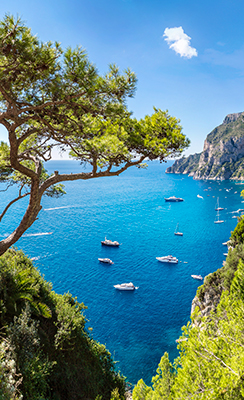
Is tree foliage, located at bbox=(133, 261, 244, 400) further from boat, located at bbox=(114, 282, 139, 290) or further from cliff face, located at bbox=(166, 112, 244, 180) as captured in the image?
cliff face, located at bbox=(166, 112, 244, 180)

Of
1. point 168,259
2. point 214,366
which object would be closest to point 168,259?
point 168,259

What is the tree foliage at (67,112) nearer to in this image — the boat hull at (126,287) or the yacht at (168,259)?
the boat hull at (126,287)

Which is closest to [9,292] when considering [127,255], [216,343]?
[216,343]

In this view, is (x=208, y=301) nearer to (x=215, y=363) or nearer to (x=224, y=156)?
(x=215, y=363)

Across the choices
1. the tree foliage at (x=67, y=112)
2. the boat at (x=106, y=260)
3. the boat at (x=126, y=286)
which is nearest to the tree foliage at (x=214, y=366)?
the tree foliage at (x=67, y=112)

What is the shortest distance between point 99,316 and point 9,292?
2259 cm

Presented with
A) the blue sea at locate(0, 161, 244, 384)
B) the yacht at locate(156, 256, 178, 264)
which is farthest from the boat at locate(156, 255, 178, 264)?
the blue sea at locate(0, 161, 244, 384)

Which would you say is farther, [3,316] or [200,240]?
[200,240]

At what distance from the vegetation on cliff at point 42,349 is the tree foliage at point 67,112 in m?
2.97

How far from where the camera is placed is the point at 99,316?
27.8m

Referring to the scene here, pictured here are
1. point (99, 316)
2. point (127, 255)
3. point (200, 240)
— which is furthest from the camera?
point (200, 240)

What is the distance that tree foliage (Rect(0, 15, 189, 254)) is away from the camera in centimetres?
526

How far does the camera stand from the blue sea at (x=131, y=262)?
25.0 m

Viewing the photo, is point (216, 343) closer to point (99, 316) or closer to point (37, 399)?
point (37, 399)
